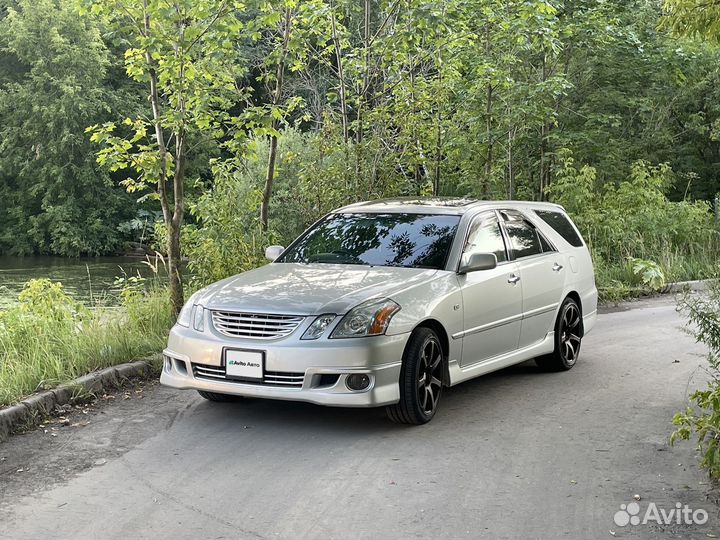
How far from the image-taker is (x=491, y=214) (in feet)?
28.6

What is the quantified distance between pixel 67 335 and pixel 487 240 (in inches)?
161

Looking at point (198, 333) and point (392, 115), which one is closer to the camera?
point (198, 333)

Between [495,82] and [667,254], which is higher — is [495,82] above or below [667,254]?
above

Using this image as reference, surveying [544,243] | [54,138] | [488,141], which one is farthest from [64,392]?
[54,138]

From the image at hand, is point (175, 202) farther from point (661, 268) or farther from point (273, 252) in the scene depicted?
point (661, 268)

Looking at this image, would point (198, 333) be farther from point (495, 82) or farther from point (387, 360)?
point (495, 82)

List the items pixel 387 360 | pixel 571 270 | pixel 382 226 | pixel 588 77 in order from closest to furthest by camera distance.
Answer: pixel 387 360, pixel 382 226, pixel 571 270, pixel 588 77

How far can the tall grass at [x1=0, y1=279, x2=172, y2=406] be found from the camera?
7859 mm

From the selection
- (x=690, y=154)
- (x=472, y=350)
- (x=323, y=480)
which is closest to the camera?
(x=323, y=480)

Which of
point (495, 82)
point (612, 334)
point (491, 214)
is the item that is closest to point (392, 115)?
point (495, 82)

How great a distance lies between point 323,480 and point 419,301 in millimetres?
1817

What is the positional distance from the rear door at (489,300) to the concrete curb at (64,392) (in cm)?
310

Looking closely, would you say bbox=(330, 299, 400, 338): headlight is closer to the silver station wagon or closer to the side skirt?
the silver station wagon

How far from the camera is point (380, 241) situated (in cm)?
816
